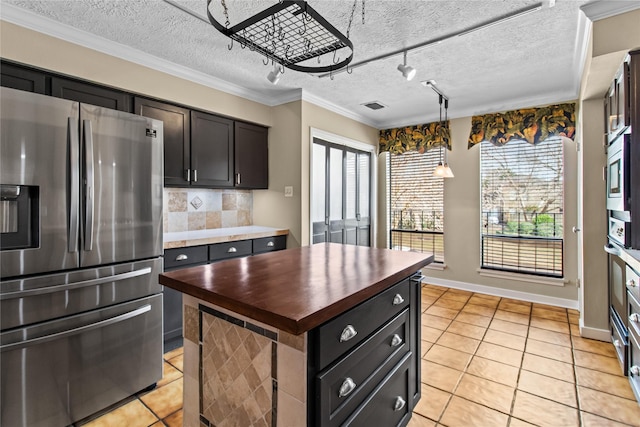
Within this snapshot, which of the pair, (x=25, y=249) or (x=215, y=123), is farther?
(x=215, y=123)

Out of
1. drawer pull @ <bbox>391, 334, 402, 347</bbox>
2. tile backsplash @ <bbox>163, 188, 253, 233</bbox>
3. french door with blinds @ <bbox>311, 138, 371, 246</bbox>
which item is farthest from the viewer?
french door with blinds @ <bbox>311, 138, 371, 246</bbox>

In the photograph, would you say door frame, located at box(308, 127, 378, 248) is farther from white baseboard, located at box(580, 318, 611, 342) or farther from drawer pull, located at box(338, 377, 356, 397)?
white baseboard, located at box(580, 318, 611, 342)

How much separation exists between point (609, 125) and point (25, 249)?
13.4 ft

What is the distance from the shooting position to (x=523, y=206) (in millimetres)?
3977

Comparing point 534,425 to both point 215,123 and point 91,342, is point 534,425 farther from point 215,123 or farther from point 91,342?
point 215,123

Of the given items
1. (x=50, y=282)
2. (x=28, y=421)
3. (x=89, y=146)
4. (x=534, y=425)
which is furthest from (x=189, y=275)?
(x=534, y=425)

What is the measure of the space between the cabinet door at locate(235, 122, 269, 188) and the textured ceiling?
0.42 metres

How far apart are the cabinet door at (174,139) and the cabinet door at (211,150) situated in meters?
0.07

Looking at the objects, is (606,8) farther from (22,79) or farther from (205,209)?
(22,79)

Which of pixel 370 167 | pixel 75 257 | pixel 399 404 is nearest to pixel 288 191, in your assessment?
pixel 370 167

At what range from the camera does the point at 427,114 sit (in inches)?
180

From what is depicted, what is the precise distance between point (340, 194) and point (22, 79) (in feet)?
10.8

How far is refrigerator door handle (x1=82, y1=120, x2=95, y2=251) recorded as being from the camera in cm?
182

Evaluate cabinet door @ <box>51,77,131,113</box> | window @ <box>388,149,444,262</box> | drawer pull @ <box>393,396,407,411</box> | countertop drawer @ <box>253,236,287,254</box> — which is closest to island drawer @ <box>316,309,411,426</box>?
drawer pull @ <box>393,396,407,411</box>
